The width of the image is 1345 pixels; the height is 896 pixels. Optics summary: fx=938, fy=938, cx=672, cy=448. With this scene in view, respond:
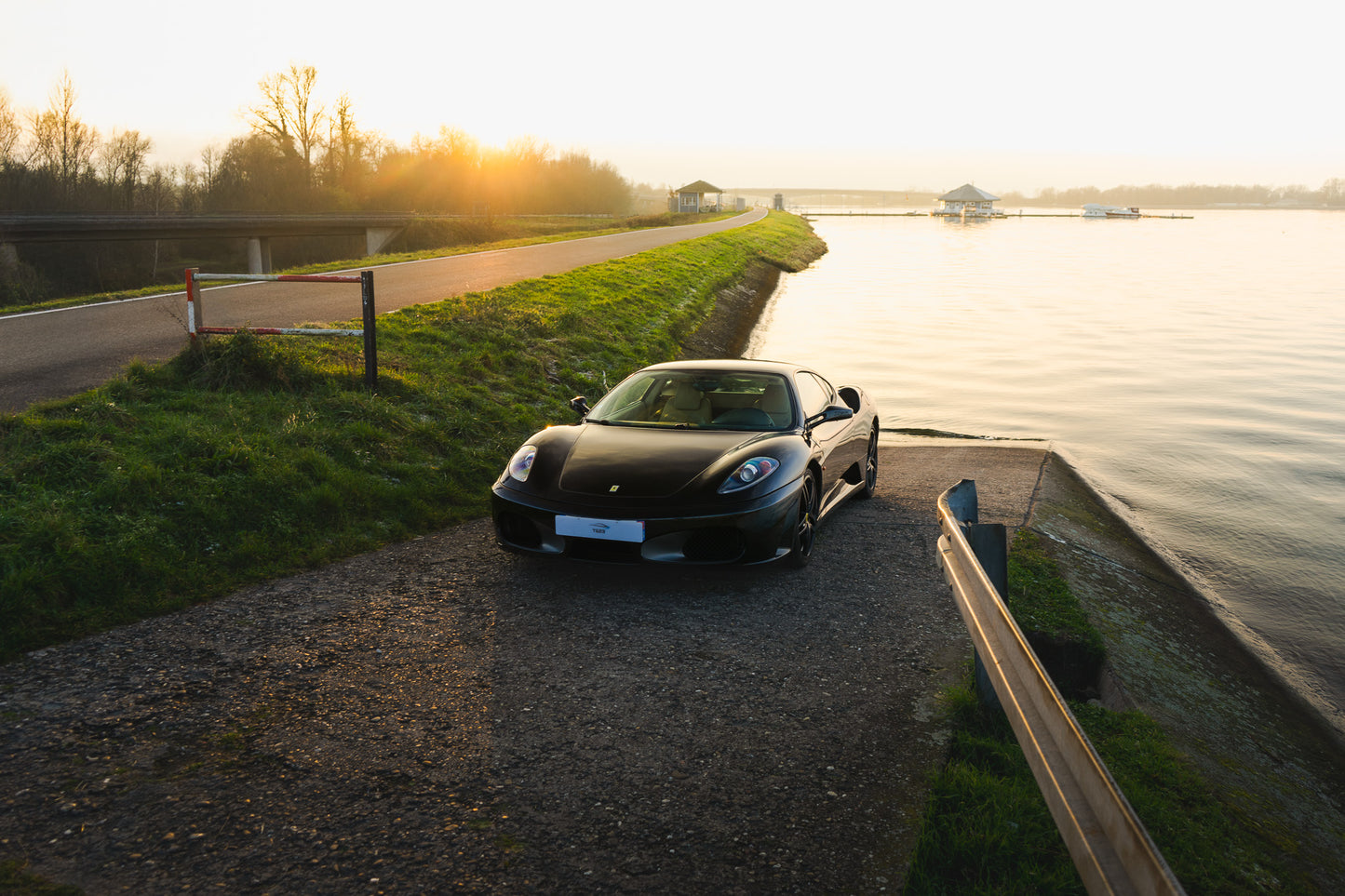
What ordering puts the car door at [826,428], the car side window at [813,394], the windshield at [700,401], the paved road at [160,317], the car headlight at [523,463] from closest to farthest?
the car headlight at [523,463]
the windshield at [700,401]
the car door at [826,428]
the car side window at [813,394]
the paved road at [160,317]

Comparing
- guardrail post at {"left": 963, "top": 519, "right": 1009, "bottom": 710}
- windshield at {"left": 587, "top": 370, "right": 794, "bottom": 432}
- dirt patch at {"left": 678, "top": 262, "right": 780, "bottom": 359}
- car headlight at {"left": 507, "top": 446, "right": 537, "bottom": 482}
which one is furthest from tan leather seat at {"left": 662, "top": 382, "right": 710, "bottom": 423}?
dirt patch at {"left": 678, "top": 262, "right": 780, "bottom": 359}

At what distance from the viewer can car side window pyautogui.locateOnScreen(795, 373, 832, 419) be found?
687cm

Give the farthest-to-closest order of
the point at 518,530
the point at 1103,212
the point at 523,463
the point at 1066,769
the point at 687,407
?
the point at 1103,212, the point at 687,407, the point at 523,463, the point at 518,530, the point at 1066,769

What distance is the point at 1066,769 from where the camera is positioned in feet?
7.95

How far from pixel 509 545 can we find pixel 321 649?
1279 millimetres

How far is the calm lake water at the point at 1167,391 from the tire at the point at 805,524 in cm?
317

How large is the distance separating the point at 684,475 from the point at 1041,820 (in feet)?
8.78

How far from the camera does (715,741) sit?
12.4 feet

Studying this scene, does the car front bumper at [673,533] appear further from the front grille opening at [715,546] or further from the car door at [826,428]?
the car door at [826,428]

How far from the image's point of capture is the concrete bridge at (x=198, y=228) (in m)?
41.2

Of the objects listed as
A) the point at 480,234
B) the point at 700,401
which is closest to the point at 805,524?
the point at 700,401

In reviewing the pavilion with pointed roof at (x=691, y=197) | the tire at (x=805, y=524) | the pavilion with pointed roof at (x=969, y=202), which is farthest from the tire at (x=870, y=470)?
the pavilion with pointed roof at (x=969, y=202)

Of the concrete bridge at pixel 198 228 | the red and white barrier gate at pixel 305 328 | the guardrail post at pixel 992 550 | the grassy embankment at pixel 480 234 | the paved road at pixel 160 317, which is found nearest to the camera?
the guardrail post at pixel 992 550

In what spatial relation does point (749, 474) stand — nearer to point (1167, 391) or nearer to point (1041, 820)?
point (1041, 820)
